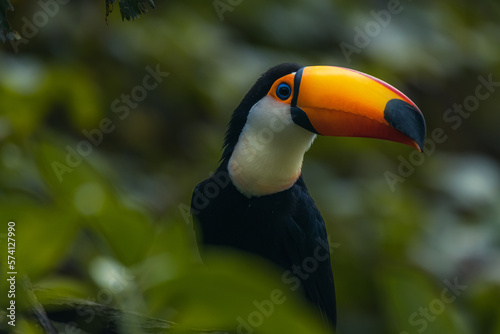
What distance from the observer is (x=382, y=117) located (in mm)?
2062

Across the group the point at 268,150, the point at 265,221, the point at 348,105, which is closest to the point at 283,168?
the point at 268,150

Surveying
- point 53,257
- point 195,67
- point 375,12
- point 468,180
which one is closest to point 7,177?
point 53,257

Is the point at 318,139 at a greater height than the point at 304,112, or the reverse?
the point at 304,112

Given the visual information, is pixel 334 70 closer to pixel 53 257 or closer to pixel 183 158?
pixel 53 257

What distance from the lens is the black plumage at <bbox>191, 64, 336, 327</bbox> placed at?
2354mm

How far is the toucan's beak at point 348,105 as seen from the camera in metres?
2.02

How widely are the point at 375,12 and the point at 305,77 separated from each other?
275 cm

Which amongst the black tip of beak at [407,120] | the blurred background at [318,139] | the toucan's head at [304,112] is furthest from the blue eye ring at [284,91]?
the blurred background at [318,139]

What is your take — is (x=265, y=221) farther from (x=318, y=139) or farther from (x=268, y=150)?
(x=318, y=139)

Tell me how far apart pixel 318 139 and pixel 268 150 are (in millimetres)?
1534

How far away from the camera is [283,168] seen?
90.9 inches

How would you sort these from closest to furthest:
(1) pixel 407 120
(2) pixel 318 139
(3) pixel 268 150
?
(1) pixel 407 120
(3) pixel 268 150
(2) pixel 318 139

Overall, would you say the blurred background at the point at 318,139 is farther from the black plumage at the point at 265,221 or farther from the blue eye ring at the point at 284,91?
the blue eye ring at the point at 284,91

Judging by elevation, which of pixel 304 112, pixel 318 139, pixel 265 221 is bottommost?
pixel 318 139
